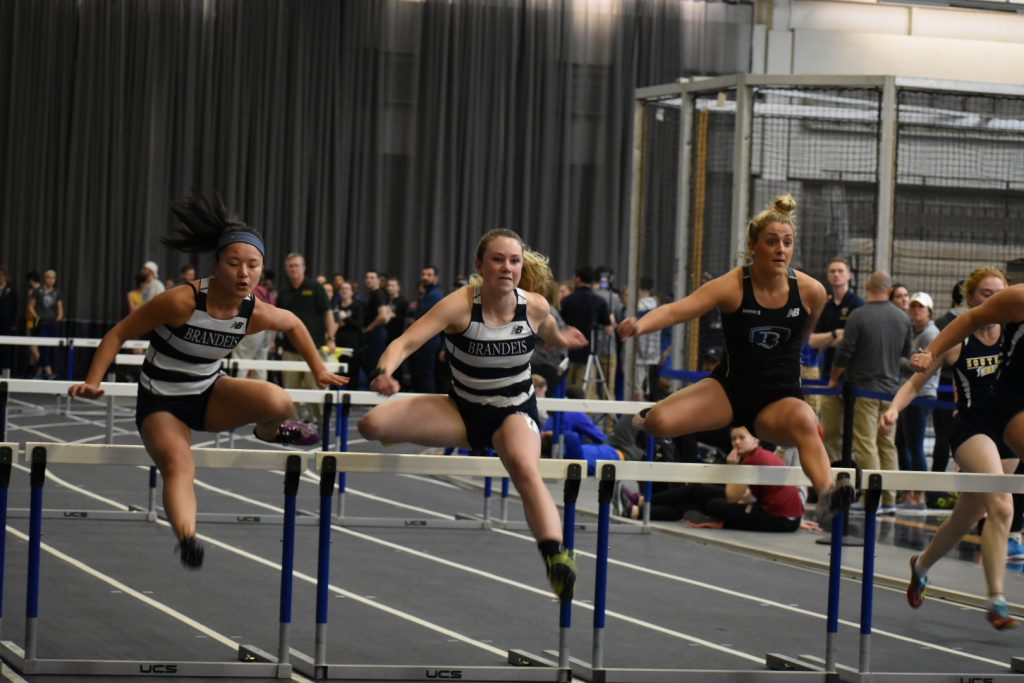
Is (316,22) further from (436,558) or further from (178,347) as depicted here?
(178,347)

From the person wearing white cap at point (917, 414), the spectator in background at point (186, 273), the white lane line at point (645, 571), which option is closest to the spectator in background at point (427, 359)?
the spectator in background at point (186, 273)

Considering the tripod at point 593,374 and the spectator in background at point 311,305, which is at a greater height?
the spectator in background at point 311,305

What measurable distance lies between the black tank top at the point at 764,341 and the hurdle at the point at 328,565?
2.60 feet

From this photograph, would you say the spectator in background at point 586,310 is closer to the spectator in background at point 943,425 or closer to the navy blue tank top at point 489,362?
the spectator in background at point 943,425

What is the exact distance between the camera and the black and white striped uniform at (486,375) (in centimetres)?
584

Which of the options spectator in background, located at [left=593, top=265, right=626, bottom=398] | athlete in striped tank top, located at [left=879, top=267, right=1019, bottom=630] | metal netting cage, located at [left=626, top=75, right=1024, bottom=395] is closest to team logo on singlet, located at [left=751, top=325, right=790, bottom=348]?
athlete in striped tank top, located at [left=879, top=267, right=1019, bottom=630]

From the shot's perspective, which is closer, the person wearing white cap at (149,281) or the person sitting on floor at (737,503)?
the person sitting on floor at (737,503)

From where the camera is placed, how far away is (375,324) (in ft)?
60.0

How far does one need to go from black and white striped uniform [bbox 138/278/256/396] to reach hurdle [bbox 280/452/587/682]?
0.58m

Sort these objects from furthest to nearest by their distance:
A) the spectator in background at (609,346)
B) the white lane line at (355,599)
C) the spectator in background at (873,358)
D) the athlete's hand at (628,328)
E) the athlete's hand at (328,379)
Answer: the spectator in background at (609,346), the spectator in background at (873,358), the white lane line at (355,599), the athlete's hand at (328,379), the athlete's hand at (628,328)

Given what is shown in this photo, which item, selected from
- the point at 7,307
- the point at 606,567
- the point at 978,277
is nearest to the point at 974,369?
the point at 978,277

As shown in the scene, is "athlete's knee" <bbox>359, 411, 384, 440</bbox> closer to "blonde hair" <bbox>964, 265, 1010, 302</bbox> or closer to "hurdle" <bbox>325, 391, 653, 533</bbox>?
"blonde hair" <bbox>964, 265, 1010, 302</bbox>

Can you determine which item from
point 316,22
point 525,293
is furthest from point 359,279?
point 525,293

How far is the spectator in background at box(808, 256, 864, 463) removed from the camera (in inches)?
453
